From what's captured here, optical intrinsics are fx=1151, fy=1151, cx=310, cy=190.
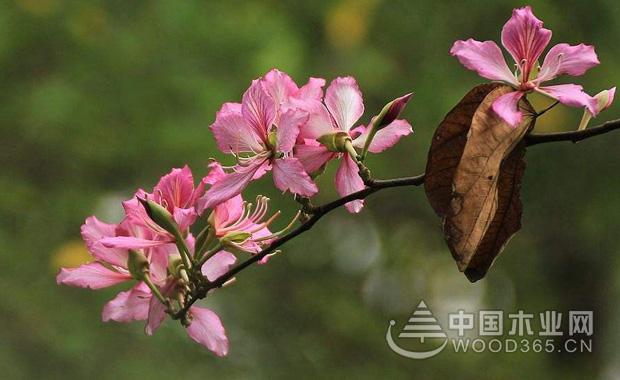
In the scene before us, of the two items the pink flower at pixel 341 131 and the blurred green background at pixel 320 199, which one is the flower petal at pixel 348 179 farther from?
the blurred green background at pixel 320 199

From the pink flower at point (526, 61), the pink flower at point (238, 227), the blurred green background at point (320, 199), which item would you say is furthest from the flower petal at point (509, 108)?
the blurred green background at point (320, 199)

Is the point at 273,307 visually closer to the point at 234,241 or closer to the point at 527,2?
the point at 527,2

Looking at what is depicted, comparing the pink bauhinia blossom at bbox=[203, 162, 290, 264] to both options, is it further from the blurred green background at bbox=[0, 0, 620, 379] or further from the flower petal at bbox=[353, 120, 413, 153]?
the blurred green background at bbox=[0, 0, 620, 379]

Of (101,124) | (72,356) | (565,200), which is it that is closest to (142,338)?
(72,356)

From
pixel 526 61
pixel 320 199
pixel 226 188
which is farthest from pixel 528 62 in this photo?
pixel 320 199

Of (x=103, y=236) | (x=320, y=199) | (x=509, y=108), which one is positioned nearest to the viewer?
(x=509, y=108)

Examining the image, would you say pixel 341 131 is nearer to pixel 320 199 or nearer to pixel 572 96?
pixel 572 96
